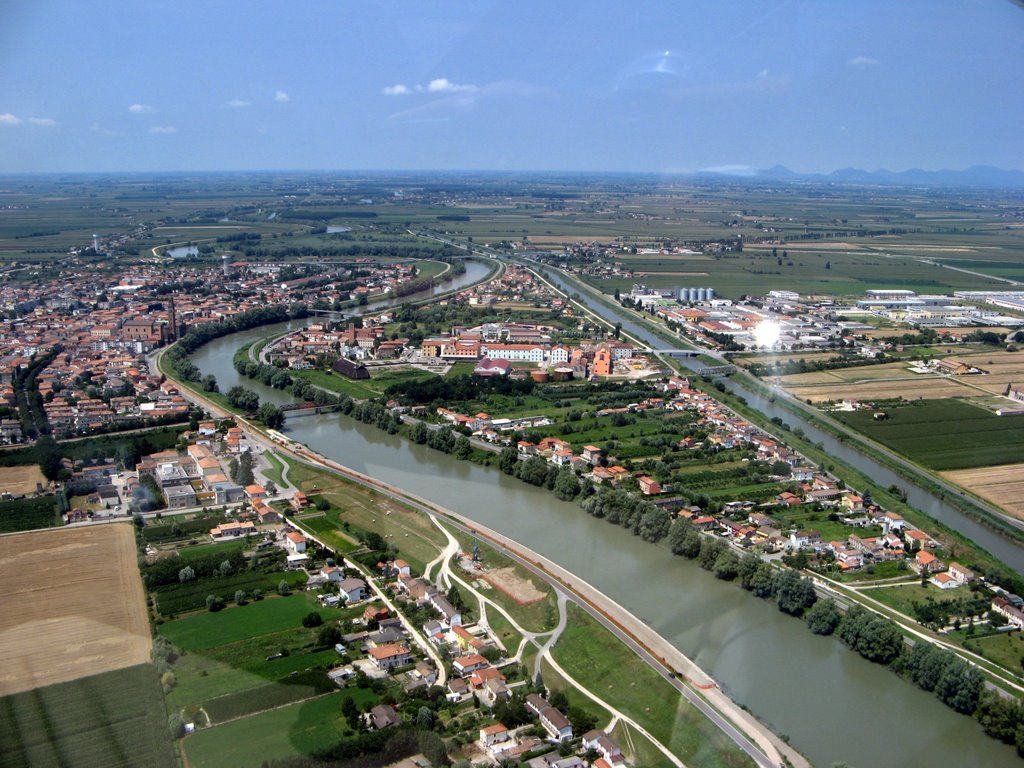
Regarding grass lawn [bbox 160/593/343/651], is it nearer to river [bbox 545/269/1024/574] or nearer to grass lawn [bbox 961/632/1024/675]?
grass lawn [bbox 961/632/1024/675]

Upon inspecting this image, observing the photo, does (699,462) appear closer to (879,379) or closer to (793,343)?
(879,379)

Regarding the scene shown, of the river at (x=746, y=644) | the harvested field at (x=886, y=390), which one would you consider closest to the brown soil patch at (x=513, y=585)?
the river at (x=746, y=644)

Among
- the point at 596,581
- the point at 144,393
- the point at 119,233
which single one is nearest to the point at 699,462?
the point at 596,581

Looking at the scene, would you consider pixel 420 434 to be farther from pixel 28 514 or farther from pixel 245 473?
pixel 28 514

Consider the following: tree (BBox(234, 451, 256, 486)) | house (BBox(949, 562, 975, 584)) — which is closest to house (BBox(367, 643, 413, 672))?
tree (BBox(234, 451, 256, 486))

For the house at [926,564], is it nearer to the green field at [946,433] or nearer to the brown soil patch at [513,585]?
the green field at [946,433]
